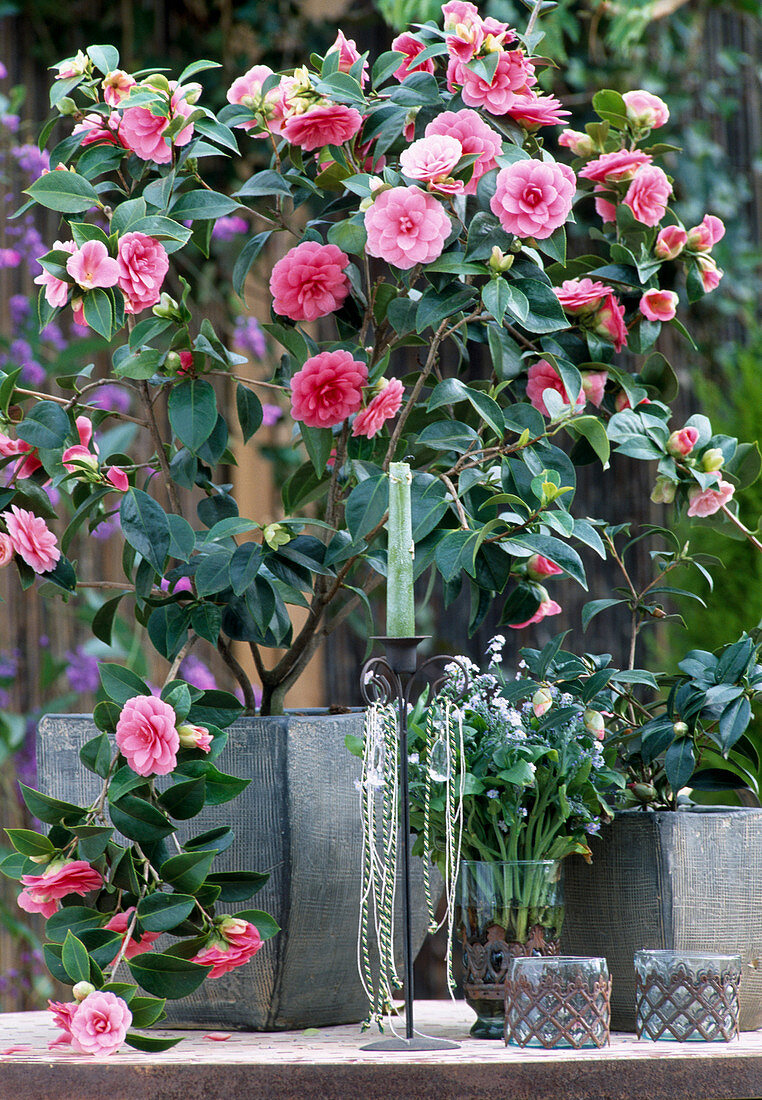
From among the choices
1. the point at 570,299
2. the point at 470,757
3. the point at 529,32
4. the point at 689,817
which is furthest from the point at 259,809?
the point at 529,32

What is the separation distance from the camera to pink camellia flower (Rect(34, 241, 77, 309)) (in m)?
0.85

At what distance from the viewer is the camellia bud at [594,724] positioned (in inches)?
35.2

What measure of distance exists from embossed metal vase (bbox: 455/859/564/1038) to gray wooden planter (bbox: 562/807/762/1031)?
6 centimetres

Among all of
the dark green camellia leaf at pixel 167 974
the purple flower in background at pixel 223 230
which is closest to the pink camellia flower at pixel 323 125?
the dark green camellia leaf at pixel 167 974

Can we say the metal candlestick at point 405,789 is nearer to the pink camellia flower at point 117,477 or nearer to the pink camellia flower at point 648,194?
the pink camellia flower at point 117,477

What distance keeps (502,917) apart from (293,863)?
152 millimetres

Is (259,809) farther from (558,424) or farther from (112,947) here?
(558,424)

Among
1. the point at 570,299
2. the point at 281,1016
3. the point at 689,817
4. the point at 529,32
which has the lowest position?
the point at 281,1016

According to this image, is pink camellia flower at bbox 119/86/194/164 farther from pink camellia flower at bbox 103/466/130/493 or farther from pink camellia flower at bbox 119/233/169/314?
pink camellia flower at bbox 103/466/130/493

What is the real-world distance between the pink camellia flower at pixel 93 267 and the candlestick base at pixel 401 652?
297mm

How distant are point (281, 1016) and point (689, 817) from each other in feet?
1.06

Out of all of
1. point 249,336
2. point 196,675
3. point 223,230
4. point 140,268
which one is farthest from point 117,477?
point 223,230

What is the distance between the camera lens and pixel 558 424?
2.85ft

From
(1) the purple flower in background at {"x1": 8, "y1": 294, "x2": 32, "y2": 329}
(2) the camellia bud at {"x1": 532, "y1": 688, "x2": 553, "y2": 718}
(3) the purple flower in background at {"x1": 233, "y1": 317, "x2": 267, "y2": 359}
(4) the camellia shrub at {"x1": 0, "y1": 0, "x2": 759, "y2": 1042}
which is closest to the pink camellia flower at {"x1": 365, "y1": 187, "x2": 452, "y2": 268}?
(4) the camellia shrub at {"x1": 0, "y1": 0, "x2": 759, "y2": 1042}
